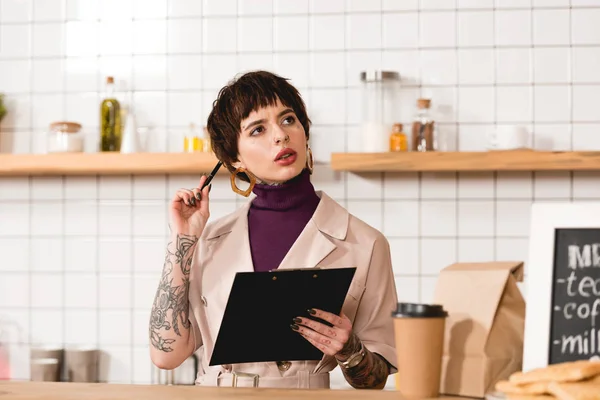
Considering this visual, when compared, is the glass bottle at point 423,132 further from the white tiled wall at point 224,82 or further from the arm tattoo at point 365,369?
the arm tattoo at point 365,369

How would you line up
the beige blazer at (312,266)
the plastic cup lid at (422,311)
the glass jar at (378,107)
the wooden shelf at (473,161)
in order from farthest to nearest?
the glass jar at (378,107)
the wooden shelf at (473,161)
the beige blazer at (312,266)
the plastic cup lid at (422,311)

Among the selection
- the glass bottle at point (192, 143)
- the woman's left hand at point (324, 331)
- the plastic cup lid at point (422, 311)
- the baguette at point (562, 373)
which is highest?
the glass bottle at point (192, 143)

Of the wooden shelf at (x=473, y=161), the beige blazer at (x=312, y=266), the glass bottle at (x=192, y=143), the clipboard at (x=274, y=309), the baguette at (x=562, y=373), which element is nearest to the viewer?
the baguette at (x=562, y=373)

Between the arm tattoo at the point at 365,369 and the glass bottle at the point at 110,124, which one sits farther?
the glass bottle at the point at 110,124

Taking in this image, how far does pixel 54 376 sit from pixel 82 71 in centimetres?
119

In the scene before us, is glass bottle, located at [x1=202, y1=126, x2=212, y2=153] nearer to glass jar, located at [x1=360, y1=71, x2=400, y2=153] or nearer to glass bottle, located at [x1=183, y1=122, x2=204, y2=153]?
glass bottle, located at [x1=183, y1=122, x2=204, y2=153]

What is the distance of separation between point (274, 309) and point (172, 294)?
35 centimetres

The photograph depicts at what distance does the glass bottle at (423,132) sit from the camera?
115 inches

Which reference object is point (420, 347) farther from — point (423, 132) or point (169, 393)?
point (423, 132)

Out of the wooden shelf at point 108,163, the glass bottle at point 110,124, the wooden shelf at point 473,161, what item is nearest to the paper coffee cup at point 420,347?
the wooden shelf at point 473,161

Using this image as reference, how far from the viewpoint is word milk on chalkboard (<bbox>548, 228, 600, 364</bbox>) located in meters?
1.03

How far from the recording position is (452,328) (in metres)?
1.13

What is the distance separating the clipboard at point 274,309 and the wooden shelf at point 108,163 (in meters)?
1.46

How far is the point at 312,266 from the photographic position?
167cm
